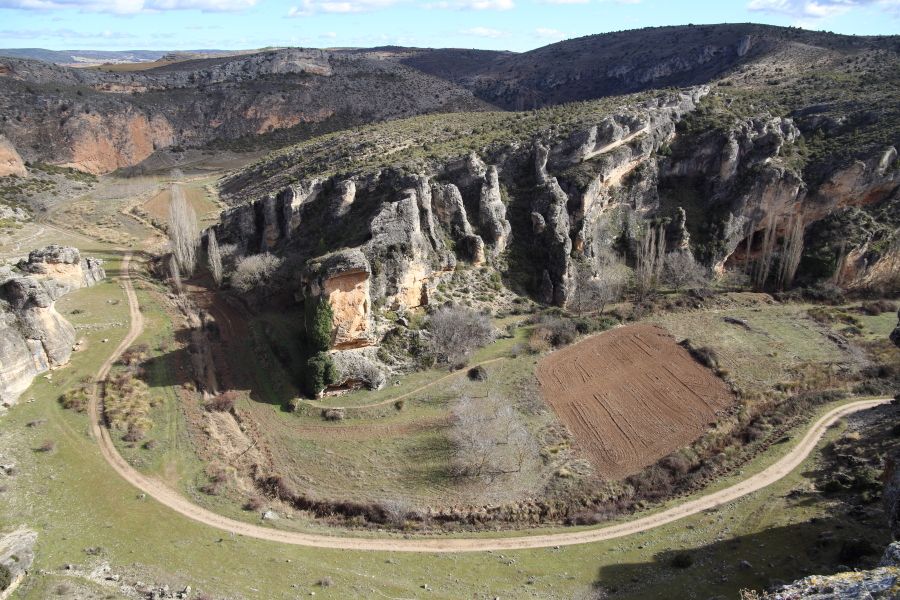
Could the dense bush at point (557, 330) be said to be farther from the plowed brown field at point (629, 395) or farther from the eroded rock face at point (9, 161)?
the eroded rock face at point (9, 161)

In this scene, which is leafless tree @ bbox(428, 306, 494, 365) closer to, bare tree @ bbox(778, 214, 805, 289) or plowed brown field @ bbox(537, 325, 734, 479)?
plowed brown field @ bbox(537, 325, 734, 479)

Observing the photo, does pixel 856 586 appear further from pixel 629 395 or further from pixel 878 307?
pixel 878 307

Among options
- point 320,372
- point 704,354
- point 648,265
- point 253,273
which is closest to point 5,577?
point 320,372

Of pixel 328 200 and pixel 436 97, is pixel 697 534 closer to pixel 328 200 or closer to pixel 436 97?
pixel 328 200

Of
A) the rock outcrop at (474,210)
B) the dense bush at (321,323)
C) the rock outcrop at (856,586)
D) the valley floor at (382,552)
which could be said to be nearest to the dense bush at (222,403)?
the valley floor at (382,552)

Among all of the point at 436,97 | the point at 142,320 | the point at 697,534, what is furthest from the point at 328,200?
the point at 436,97

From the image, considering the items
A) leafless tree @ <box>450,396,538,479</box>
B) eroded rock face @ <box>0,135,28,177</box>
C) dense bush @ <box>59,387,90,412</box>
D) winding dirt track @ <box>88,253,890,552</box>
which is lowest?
winding dirt track @ <box>88,253,890,552</box>

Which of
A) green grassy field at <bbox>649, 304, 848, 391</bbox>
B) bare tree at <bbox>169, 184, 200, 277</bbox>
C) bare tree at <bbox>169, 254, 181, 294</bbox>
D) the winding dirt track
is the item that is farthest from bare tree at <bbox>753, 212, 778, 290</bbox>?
bare tree at <bbox>169, 254, 181, 294</bbox>
